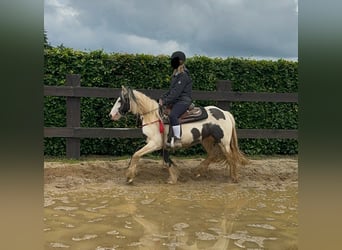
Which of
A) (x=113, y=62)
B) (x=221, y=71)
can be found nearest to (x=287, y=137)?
(x=221, y=71)

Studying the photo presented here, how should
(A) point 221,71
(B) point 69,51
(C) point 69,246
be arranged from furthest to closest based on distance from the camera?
(A) point 221,71, (B) point 69,51, (C) point 69,246

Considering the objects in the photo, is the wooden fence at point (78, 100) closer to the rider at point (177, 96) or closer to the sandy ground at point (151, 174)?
the sandy ground at point (151, 174)

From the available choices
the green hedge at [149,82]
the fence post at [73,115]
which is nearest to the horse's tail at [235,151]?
the green hedge at [149,82]

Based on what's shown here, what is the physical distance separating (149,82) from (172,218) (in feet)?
14.5

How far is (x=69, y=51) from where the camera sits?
25.6 ft

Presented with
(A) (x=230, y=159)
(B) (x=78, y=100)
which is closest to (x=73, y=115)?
(B) (x=78, y=100)

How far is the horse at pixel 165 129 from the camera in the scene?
6.22 m

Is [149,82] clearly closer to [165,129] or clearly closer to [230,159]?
[165,129]

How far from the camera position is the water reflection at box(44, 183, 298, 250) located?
3.35m

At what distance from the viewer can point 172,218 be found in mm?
4242

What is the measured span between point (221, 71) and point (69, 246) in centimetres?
611

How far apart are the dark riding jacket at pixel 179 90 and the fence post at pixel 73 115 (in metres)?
1.94

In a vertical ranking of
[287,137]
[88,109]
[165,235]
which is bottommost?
[165,235]
